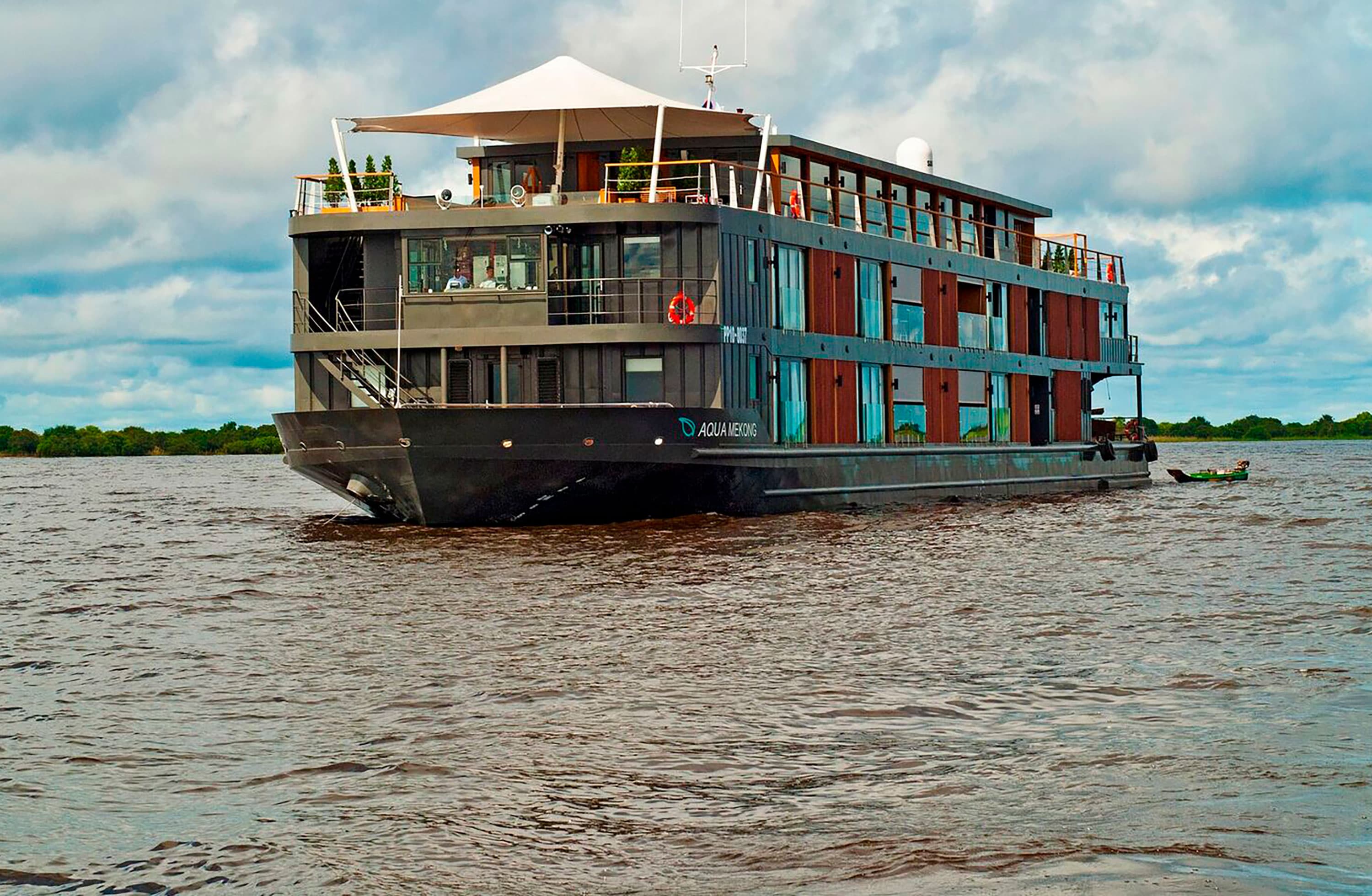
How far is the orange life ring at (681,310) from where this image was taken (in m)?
24.6

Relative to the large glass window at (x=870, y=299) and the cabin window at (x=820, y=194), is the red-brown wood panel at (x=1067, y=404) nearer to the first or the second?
the large glass window at (x=870, y=299)

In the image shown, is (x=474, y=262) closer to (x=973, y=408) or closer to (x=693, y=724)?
(x=973, y=408)

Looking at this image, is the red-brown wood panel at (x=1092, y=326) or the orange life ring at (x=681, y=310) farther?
the red-brown wood panel at (x=1092, y=326)

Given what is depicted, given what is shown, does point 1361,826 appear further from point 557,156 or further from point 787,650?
point 557,156

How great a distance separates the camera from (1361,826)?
22.3 ft

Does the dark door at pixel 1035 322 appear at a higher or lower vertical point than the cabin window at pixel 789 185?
lower

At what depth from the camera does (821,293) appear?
2948cm

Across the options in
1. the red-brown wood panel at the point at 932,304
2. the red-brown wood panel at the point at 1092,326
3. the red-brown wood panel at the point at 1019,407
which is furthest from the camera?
the red-brown wood panel at the point at 1092,326

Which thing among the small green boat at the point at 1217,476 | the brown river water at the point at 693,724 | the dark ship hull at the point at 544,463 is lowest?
the brown river water at the point at 693,724

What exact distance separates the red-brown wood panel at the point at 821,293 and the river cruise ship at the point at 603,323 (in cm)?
7

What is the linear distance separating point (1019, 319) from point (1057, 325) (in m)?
2.67

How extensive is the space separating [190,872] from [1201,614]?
34.4 ft

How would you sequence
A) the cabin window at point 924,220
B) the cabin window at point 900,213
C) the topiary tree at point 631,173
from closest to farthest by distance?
1. the topiary tree at point 631,173
2. the cabin window at point 900,213
3. the cabin window at point 924,220

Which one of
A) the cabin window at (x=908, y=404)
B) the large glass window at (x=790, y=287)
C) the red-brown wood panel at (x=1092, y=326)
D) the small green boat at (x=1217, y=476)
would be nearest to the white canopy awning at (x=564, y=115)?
the large glass window at (x=790, y=287)
